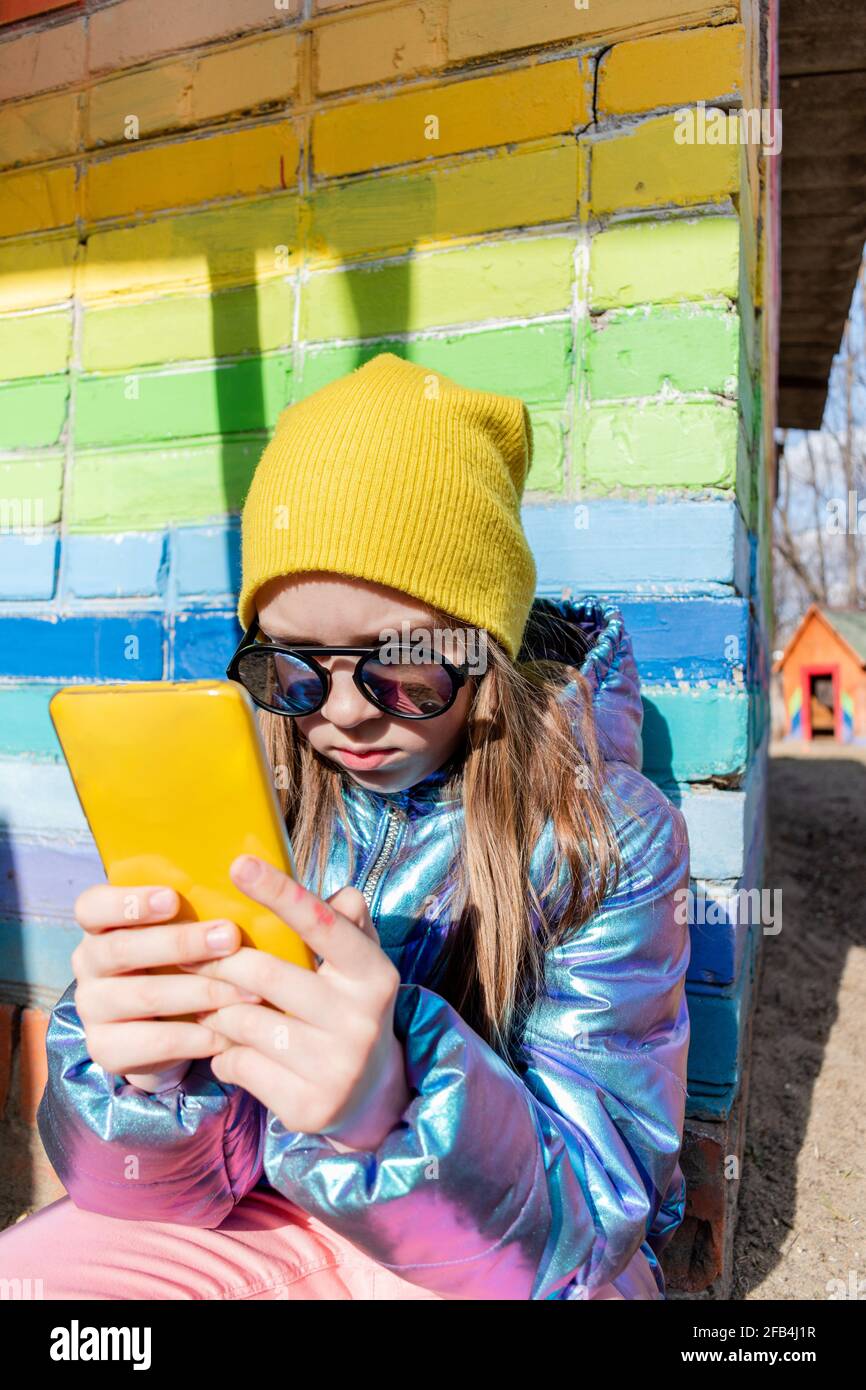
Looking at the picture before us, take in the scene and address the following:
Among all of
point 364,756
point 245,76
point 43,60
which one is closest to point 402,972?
point 364,756

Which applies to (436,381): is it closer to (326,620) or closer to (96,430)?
(326,620)

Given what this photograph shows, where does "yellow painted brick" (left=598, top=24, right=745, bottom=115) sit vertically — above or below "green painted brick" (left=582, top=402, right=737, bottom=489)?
above

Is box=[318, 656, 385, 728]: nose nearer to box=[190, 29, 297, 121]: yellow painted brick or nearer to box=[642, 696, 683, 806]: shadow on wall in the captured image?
box=[642, 696, 683, 806]: shadow on wall

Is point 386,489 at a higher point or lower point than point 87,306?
lower

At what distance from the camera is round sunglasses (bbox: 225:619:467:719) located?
1.20 meters

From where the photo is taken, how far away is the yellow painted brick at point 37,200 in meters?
2.30

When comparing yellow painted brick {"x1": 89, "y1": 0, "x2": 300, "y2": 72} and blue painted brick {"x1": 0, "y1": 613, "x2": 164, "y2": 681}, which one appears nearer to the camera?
yellow painted brick {"x1": 89, "y1": 0, "x2": 300, "y2": 72}

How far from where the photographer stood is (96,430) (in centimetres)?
227

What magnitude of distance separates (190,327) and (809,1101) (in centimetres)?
239

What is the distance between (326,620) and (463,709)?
23 cm

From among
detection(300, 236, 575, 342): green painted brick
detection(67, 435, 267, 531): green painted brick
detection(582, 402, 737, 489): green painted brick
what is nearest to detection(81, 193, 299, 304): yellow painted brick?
detection(300, 236, 575, 342): green painted brick

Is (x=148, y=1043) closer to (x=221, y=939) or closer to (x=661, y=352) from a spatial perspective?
(x=221, y=939)

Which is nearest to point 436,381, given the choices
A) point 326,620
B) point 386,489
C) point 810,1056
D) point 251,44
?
point 386,489

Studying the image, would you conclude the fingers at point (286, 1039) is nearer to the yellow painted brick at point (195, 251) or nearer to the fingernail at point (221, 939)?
the fingernail at point (221, 939)
